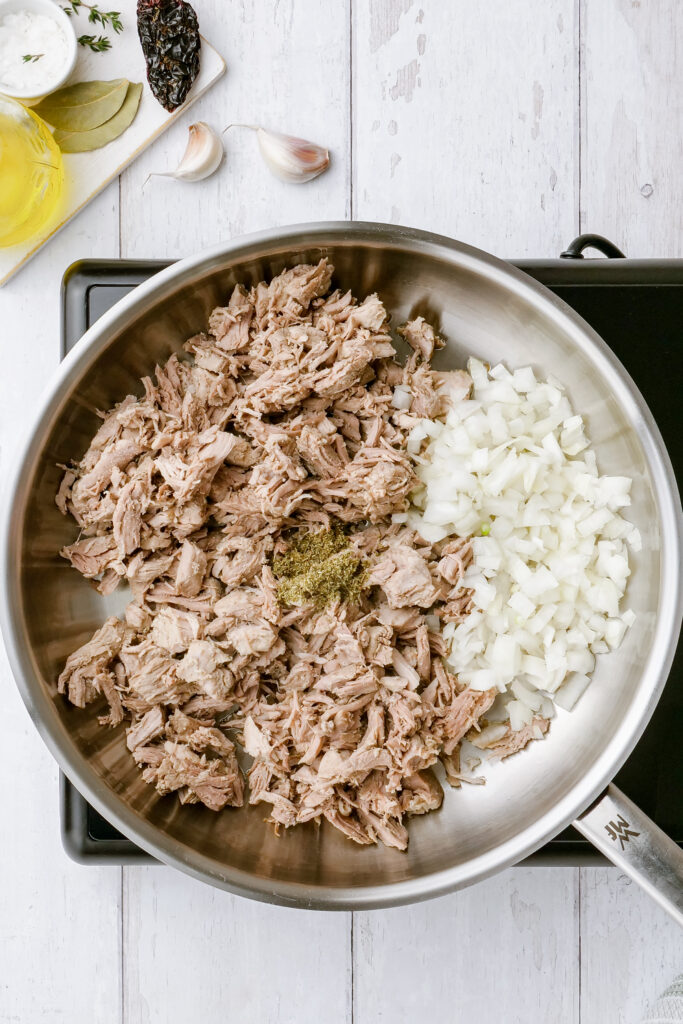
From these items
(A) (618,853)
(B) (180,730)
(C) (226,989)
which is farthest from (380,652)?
(C) (226,989)

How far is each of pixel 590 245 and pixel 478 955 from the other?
5.49 feet

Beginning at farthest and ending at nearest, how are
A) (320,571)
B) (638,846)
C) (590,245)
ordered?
(590,245)
(320,571)
(638,846)

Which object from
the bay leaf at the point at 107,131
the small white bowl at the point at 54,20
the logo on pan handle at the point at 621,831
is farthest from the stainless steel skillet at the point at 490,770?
the small white bowl at the point at 54,20

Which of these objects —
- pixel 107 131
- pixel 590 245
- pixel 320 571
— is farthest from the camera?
pixel 107 131

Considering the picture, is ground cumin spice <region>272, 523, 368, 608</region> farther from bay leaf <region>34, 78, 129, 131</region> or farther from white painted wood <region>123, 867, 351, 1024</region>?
bay leaf <region>34, 78, 129, 131</region>

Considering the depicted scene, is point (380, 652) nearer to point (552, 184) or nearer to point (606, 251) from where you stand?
point (606, 251)

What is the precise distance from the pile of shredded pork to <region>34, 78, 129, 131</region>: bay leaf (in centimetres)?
61

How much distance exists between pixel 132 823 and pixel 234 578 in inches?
20.2

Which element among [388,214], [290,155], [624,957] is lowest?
[624,957]

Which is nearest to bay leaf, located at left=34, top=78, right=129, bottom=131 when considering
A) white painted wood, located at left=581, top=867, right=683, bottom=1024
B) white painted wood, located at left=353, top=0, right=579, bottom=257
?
→ white painted wood, located at left=353, top=0, right=579, bottom=257

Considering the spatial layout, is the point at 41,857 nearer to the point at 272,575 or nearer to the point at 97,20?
the point at 272,575

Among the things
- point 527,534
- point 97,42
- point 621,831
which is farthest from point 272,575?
point 97,42

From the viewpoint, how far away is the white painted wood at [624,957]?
1883mm

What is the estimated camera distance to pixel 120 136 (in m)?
1.83
